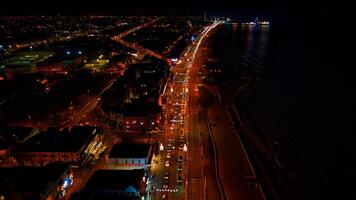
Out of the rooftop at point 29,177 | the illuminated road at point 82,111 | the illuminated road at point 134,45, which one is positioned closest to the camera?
the rooftop at point 29,177

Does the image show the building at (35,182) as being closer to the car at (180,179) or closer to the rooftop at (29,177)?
the rooftop at (29,177)

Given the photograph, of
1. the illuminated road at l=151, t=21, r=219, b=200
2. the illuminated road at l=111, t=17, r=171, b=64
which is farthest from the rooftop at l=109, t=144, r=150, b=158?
the illuminated road at l=111, t=17, r=171, b=64

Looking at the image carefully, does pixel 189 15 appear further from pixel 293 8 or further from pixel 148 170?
pixel 148 170

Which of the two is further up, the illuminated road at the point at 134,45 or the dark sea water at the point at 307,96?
the illuminated road at the point at 134,45

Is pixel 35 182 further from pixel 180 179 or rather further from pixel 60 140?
pixel 180 179

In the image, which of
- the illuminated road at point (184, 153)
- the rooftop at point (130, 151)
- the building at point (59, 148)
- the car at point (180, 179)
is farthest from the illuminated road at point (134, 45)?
the car at point (180, 179)

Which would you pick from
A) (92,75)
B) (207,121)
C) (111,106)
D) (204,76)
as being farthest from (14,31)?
(207,121)

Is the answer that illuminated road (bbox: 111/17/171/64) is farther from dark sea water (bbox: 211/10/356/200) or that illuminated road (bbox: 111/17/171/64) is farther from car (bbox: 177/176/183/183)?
car (bbox: 177/176/183/183)
